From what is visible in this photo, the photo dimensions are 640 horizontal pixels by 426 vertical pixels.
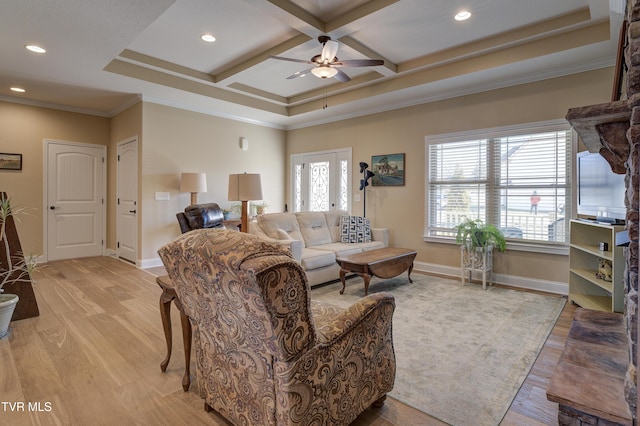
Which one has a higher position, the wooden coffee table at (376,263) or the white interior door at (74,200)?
the white interior door at (74,200)

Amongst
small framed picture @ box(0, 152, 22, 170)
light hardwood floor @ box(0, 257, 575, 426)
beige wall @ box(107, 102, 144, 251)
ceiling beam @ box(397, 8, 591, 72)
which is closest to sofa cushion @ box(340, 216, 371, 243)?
ceiling beam @ box(397, 8, 591, 72)

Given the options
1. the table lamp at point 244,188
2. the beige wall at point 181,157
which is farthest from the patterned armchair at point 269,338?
the beige wall at point 181,157

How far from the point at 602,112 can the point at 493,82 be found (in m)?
3.65

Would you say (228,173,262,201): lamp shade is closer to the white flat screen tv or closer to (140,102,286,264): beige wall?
(140,102,286,264): beige wall

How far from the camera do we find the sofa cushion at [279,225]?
4.27 m

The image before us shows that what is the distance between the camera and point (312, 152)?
6.79 m

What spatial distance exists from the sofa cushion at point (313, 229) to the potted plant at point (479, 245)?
1882mm

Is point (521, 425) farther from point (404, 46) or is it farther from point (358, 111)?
point (358, 111)

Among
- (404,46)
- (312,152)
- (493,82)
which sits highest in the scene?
(404,46)

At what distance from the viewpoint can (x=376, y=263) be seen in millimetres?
3830

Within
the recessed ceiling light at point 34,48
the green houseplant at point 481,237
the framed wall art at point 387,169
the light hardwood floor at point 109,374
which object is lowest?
the light hardwood floor at point 109,374

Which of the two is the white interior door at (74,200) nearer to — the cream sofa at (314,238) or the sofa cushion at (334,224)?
the cream sofa at (314,238)

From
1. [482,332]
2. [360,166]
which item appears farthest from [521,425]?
[360,166]

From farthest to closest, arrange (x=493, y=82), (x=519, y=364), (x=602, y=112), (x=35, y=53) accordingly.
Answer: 1. (x=493, y=82)
2. (x=35, y=53)
3. (x=519, y=364)
4. (x=602, y=112)
